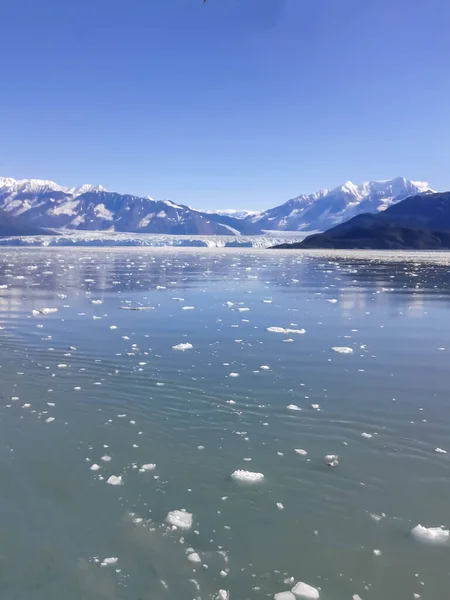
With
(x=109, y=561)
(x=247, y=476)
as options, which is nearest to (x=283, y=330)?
(x=247, y=476)

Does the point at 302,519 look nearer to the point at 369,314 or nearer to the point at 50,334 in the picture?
the point at 50,334

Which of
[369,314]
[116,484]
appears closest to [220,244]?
[369,314]

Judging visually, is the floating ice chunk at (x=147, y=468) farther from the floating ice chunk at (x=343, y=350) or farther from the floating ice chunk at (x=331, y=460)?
the floating ice chunk at (x=343, y=350)

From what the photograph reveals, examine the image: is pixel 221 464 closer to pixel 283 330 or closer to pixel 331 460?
pixel 331 460

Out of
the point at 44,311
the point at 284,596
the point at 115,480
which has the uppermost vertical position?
the point at 44,311

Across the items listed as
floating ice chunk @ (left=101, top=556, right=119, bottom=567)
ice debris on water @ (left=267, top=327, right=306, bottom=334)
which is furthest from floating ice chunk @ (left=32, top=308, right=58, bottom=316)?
floating ice chunk @ (left=101, top=556, right=119, bottom=567)

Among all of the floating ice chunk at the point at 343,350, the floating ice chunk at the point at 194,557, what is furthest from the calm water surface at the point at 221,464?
the floating ice chunk at the point at 343,350

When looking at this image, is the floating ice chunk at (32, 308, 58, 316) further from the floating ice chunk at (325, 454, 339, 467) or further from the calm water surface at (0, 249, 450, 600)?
the floating ice chunk at (325, 454, 339, 467)
